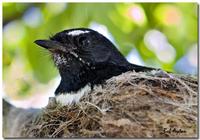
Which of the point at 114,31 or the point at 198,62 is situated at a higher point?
the point at 114,31

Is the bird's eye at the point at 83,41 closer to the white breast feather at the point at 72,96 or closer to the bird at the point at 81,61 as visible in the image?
the bird at the point at 81,61

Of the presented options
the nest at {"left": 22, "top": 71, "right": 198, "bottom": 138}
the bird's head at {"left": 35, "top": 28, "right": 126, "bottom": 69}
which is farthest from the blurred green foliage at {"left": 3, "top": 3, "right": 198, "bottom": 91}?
the nest at {"left": 22, "top": 71, "right": 198, "bottom": 138}

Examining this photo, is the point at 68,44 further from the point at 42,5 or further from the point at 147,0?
the point at 147,0

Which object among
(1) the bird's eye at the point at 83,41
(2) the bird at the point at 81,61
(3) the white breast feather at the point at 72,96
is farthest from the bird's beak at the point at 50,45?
(3) the white breast feather at the point at 72,96

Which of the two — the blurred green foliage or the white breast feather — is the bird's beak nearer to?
the blurred green foliage

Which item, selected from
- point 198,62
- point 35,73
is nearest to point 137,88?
point 198,62

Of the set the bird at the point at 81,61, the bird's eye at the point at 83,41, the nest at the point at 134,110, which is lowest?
the nest at the point at 134,110
